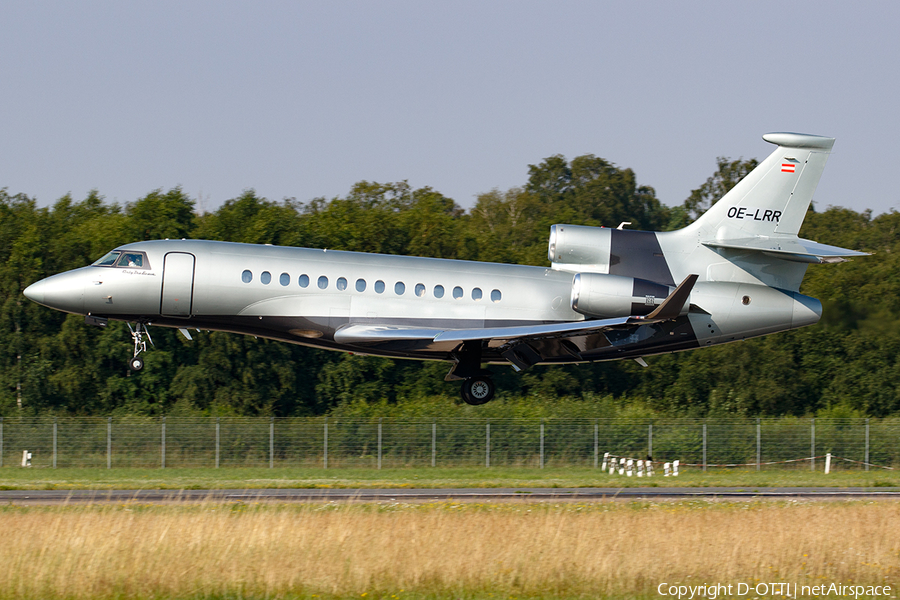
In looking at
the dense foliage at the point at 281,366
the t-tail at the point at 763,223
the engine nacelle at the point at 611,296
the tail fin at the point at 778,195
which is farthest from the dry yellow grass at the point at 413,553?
the dense foliage at the point at 281,366

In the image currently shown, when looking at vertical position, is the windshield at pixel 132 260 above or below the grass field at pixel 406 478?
above

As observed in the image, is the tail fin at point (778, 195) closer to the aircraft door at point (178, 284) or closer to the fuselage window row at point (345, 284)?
the fuselage window row at point (345, 284)

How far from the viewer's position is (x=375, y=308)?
2314cm

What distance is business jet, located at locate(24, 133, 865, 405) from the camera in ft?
75.2

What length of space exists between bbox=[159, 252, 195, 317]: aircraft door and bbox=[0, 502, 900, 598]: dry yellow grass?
23.4ft

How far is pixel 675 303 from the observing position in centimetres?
2136

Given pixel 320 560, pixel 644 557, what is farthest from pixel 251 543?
pixel 644 557

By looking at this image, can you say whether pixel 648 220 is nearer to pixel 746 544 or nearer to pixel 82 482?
pixel 82 482

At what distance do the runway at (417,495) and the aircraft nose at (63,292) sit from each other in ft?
14.1

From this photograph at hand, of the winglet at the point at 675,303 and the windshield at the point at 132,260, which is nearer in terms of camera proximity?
the winglet at the point at 675,303

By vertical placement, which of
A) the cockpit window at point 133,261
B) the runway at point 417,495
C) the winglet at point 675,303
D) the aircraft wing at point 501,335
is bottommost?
the runway at point 417,495

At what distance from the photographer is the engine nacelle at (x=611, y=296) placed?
2302 cm

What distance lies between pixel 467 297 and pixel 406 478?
7.14m

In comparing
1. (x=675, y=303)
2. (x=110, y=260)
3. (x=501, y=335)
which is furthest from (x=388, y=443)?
(x=675, y=303)
